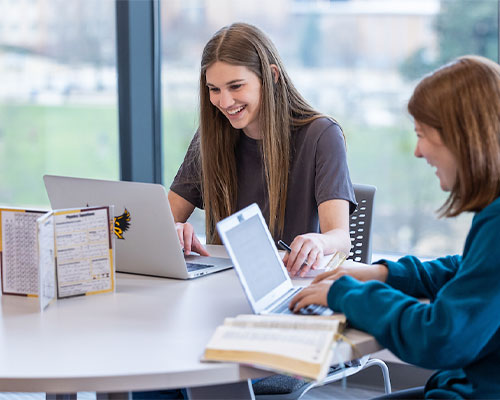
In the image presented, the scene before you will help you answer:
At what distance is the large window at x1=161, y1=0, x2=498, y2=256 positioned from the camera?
2.85 m

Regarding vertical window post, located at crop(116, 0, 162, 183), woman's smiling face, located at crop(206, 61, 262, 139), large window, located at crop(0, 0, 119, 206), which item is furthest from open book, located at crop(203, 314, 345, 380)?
large window, located at crop(0, 0, 119, 206)

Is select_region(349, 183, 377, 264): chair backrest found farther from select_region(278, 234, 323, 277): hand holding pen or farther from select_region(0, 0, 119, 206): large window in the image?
select_region(0, 0, 119, 206): large window

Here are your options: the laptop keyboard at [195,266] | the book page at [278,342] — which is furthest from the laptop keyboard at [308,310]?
the laptop keyboard at [195,266]

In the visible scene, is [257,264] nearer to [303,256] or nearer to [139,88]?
[303,256]

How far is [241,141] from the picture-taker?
220 centimetres

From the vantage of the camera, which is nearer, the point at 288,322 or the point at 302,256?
the point at 288,322

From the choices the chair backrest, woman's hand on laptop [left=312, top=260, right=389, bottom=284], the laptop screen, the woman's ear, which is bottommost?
the chair backrest

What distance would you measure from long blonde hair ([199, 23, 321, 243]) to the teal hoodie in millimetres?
804

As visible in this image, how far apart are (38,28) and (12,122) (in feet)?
1.69

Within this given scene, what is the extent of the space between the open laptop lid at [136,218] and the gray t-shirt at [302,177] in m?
0.56

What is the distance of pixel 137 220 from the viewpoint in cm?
153

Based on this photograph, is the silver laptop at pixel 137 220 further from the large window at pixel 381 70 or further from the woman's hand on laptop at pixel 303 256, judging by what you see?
the large window at pixel 381 70

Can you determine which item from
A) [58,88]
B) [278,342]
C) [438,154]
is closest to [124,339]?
[278,342]

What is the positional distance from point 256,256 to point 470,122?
46 cm
